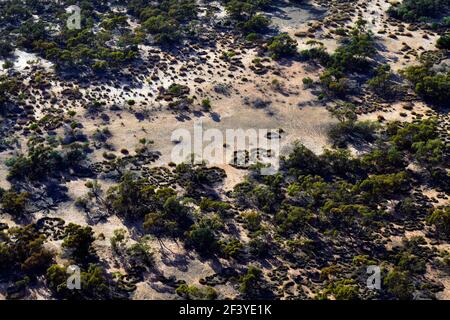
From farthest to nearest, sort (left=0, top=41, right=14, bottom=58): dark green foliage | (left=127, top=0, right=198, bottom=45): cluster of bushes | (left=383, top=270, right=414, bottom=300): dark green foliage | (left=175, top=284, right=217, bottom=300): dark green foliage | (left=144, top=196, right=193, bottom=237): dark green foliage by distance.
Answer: (left=127, top=0, right=198, bottom=45): cluster of bushes < (left=0, top=41, right=14, bottom=58): dark green foliage < (left=144, top=196, right=193, bottom=237): dark green foliage < (left=175, top=284, right=217, bottom=300): dark green foliage < (left=383, top=270, right=414, bottom=300): dark green foliage

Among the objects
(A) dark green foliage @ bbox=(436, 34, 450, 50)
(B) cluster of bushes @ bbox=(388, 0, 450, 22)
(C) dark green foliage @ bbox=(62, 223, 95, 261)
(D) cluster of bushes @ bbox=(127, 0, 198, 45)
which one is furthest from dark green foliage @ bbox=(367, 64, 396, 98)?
(C) dark green foliage @ bbox=(62, 223, 95, 261)

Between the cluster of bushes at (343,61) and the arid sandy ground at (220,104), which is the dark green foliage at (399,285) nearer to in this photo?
the arid sandy ground at (220,104)

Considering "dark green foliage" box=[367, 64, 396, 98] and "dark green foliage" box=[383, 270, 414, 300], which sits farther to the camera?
"dark green foliage" box=[367, 64, 396, 98]

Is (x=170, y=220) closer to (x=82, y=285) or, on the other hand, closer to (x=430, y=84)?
(x=82, y=285)

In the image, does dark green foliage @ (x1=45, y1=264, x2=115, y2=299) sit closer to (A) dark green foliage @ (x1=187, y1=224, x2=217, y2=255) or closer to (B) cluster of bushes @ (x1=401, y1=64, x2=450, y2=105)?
(A) dark green foliage @ (x1=187, y1=224, x2=217, y2=255)

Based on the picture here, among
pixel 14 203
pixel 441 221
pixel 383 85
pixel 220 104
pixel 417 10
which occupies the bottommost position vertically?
pixel 220 104

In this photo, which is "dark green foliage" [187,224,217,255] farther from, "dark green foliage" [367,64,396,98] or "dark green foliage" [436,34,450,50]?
"dark green foliage" [436,34,450,50]

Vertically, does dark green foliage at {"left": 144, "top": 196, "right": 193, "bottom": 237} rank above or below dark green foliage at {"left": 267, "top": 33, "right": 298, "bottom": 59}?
below

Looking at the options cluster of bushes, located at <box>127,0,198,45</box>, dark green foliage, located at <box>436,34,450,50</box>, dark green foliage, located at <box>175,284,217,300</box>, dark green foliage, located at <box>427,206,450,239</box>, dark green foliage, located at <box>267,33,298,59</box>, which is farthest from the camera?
cluster of bushes, located at <box>127,0,198,45</box>

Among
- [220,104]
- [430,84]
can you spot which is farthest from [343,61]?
[220,104]

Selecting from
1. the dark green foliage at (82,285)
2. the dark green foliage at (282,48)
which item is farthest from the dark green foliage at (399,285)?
the dark green foliage at (282,48)

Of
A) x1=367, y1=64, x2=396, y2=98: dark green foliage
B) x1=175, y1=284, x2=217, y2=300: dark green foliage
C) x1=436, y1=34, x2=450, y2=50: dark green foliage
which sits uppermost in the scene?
x1=436, y1=34, x2=450, y2=50: dark green foliage
